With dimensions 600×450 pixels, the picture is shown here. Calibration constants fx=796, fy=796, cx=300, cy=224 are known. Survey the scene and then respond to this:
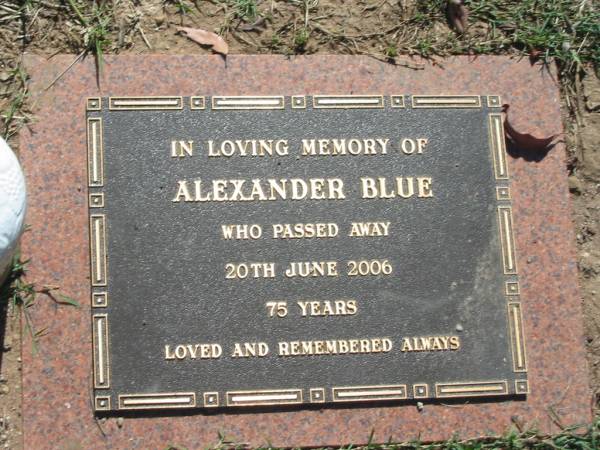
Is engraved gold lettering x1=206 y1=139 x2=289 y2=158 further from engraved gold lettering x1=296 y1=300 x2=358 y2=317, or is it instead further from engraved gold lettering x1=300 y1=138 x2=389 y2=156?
engraved gold lettering x1=296 y1=300 x2=358 y2=317

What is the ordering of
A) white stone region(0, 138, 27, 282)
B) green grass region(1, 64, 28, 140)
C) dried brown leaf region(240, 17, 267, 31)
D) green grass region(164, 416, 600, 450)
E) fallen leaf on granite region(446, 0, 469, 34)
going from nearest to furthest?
white stone region(0, 138, 27, 282) < green grass region(164, 416, 600, 450) < green grass region(1, 64, 28, 140) < dried brown leaf region(240, 17, 267, 31) < fallen leaf on granite region(446, 0, 469, 34)

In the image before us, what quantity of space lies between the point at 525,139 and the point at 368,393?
139cm

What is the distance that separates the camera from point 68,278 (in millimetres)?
→ 3434

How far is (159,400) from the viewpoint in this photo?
3.33 m

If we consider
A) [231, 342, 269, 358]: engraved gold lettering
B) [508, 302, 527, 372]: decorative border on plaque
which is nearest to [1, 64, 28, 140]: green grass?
[231, 342, 269, 358]: engraved gold lettering

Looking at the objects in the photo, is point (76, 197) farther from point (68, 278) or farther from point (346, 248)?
point (346, 248)

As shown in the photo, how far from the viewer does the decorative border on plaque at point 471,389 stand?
3.46 m

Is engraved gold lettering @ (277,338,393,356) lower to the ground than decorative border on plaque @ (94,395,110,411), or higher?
higher

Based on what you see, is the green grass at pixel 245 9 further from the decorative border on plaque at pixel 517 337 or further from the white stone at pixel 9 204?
the decorative border on plaque at pixel 517 337

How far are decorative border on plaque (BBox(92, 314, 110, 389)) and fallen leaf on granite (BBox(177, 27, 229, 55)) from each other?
1345 mm

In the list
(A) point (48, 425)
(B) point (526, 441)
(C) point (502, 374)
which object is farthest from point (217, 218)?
(B) point (526, 441)

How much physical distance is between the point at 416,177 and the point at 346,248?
0.46m

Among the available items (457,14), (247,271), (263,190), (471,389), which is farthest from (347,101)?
(471,389)

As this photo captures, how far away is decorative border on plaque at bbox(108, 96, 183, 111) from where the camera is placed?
3.53 m
